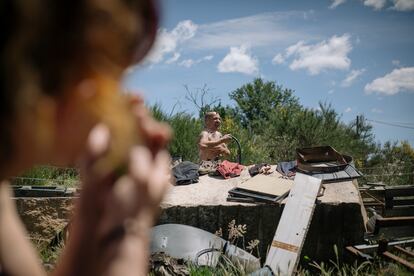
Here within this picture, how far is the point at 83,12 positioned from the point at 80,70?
0.25 ft

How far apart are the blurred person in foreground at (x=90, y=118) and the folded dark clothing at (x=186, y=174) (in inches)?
280

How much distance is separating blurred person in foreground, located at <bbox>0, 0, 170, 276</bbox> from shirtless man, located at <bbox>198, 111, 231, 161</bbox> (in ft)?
29.5

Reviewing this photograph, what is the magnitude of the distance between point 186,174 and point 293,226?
2736 mm

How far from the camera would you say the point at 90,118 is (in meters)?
0.64

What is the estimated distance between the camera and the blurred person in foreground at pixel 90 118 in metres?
0.54

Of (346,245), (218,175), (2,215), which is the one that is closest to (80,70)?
(2,215)

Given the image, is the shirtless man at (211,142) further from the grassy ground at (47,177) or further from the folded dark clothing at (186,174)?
the grassy ground at (47,177)

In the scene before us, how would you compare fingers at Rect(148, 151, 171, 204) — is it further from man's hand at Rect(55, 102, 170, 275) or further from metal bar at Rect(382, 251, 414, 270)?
metal bar at Rect(382, 251, 414, 270)

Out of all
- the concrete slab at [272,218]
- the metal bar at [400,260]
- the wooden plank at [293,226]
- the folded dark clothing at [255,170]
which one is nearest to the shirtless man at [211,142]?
the folded dark clothing at [255,170]

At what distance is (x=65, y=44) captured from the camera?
0.56 m

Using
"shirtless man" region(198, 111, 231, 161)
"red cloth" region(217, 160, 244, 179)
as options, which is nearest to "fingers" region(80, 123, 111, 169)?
"red cloth" region(217, 160, 244, 179)

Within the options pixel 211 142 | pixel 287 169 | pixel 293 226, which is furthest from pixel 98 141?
pixel 211 142

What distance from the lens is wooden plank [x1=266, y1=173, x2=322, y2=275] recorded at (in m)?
5.35

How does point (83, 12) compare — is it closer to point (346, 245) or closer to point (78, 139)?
point (78, 139)
